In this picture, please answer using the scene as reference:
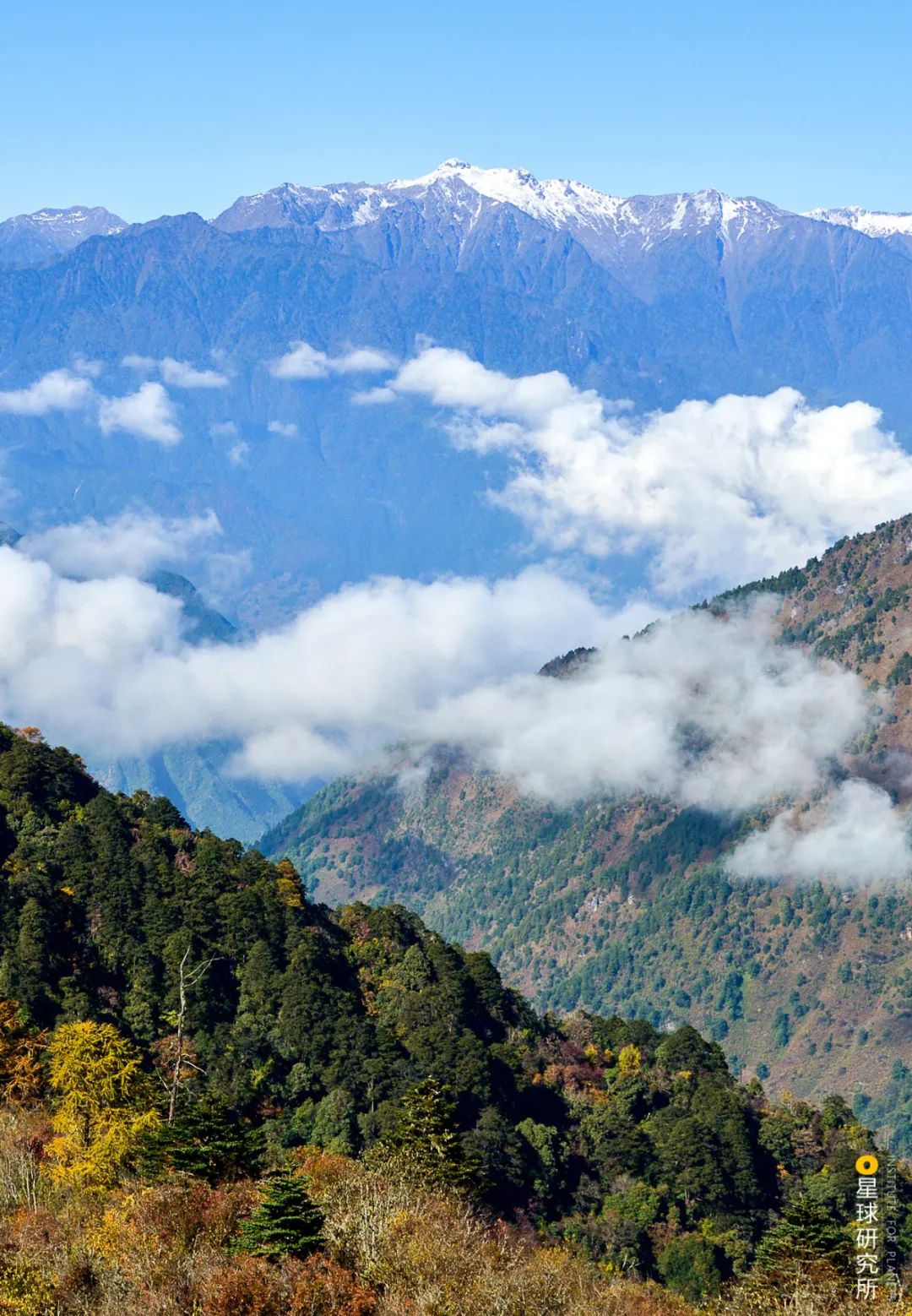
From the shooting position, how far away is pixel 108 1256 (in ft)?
168

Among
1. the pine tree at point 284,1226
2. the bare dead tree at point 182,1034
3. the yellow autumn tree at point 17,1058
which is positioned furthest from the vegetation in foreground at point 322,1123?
the bare dead tree at point 182,1034

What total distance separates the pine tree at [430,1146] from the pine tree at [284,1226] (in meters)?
19.2

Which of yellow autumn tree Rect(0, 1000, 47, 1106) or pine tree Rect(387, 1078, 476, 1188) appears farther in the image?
yellow autumn tree Rect(0, 1000, 47, 1106)

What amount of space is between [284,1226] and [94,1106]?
23.8 m

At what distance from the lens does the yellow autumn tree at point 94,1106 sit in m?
66.1

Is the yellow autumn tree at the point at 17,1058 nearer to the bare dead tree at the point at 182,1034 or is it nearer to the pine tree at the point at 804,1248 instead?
the bare dead tree at the point at 182,1034

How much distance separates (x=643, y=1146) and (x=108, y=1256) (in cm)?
6118

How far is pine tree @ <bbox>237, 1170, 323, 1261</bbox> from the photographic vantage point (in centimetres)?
5097

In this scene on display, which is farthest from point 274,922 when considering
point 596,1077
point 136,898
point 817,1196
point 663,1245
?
point 817,1196

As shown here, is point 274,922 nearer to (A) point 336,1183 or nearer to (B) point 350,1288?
(A) point 336,1183

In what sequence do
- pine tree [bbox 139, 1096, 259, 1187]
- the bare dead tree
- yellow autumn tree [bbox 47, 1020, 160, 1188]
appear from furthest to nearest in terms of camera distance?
the bare dead tree, yellow autumn tree [bbox 47, 1020, 160, 1188], pine tree [bbox 139, 1096, 259, 1187]

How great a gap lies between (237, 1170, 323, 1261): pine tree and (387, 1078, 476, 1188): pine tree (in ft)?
62.9

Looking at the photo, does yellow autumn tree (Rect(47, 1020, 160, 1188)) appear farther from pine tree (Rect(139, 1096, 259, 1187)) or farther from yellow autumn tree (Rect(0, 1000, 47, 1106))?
pine tree (Rect(139, 1096, 259, 1187))

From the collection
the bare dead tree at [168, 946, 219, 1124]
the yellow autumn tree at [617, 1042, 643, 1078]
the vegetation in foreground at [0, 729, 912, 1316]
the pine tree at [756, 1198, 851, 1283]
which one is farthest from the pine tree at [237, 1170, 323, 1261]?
the yellow autumn tree at [617, 1042, 643, 1078]
